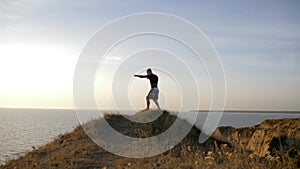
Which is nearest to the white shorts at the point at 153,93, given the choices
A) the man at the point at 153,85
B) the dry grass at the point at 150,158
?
the man at the point at 153,85

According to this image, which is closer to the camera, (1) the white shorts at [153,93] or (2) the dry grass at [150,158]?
(2) the dry grass at [150,158]

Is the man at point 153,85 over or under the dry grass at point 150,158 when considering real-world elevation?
over

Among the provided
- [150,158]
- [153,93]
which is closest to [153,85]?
[153,93]

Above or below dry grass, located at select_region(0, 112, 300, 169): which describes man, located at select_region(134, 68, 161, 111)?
above

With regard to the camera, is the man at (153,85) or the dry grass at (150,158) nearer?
the dry grass at (150,158)

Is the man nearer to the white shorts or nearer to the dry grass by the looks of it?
the white shorts

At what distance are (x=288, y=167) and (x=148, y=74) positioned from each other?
10.6 metres

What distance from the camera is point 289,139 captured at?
45.9 ft

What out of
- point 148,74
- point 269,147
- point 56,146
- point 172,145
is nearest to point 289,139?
point 269,147

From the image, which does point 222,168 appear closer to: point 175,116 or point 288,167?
point 288,167

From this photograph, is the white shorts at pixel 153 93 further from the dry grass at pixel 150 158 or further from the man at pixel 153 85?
the dry grass at pixel 150 158

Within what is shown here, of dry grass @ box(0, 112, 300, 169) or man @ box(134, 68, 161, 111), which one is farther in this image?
man @ box(134, 68, 161, 111)

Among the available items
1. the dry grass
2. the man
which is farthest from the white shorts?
the dry grass

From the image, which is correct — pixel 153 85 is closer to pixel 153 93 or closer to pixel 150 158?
pixel 153 93
